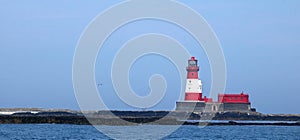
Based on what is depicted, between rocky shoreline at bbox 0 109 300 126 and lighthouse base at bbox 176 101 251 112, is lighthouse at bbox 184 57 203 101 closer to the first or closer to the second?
lighthouse base at bbox 176 101 251 112

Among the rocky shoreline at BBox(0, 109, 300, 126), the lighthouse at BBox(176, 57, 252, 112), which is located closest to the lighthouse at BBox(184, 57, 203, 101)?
the lighthouse at BBox(176, 57, 252, 112)

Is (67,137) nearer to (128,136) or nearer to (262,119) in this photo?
(128,136)

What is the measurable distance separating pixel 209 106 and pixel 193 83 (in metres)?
5.36

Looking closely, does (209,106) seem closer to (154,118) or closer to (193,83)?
(193,83)

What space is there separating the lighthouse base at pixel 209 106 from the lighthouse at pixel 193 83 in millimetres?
573

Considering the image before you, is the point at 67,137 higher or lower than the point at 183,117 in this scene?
lower

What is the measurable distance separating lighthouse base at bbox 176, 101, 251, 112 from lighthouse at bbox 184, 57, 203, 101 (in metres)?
0.57

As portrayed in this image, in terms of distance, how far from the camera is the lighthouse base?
79.1m

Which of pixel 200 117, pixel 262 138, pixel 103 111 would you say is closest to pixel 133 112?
pixel 103 111

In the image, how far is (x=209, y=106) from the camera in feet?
271

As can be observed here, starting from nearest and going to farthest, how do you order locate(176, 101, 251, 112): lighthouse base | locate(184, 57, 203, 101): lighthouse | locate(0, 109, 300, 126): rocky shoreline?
locate(0, 109, 300, 126): rocky shoreline → locate(184, 57, 203, 101): lighthouse → locate(176, 101, 251, 112): lighthouse base

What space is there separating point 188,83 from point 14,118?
59.4 ft

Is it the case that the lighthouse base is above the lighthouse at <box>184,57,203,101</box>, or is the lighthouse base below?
below

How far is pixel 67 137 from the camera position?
4534 cm
